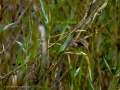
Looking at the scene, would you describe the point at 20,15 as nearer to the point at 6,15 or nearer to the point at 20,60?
the point at 6,15

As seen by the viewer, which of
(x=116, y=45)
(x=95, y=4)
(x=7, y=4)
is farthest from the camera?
(x=116, y=45)

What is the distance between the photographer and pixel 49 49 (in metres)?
0.90

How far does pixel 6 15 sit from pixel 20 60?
14.8 inches

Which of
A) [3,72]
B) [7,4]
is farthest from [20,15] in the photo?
[3,72]

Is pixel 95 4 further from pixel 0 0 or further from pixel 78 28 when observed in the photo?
pixel 0 0

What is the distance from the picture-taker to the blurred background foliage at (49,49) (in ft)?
2.29

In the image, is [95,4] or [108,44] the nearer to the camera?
[95,4]

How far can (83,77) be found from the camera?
1.01 m

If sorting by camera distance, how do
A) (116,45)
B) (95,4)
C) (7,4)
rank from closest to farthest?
(95,4) < (7,4) < (116,45)

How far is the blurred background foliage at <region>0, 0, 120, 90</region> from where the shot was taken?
0.70 metres

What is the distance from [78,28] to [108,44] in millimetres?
521

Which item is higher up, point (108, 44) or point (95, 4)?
point (95, 4)

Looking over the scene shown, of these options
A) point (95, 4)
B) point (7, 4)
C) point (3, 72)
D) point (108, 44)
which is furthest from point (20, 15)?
point (108, 44)

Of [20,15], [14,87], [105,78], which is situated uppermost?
[20,15]
